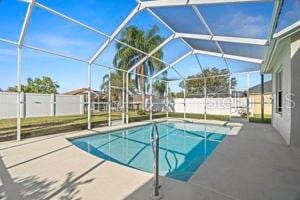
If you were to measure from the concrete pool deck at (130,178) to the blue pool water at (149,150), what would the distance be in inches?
28.1

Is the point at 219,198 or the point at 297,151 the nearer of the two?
the point at 219,198

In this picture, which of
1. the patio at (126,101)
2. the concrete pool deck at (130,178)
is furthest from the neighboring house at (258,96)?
the concrete pool deck at (130,178)

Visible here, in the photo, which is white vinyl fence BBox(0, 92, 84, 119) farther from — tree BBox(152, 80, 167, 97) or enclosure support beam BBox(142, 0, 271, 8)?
enclosure support beam BBox(142, 0, 271, 8)

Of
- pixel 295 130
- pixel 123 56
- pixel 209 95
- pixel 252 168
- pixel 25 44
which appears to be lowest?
pixel 252 168

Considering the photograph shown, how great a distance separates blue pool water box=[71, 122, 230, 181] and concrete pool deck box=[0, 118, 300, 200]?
2.34ft

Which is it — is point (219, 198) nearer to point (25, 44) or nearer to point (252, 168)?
point (252, 168)

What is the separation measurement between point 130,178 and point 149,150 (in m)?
3.29

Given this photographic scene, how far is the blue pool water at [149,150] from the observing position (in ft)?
16.8

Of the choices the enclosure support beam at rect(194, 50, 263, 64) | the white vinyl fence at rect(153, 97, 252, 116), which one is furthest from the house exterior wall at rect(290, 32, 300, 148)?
the white vinyl fence at rect(153, 97, 252, 116)

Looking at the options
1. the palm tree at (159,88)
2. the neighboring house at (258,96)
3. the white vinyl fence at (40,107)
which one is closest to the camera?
the white vinyl fence at (40,107)

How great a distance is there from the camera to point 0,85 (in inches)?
454

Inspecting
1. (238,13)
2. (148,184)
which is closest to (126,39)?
(238,13)

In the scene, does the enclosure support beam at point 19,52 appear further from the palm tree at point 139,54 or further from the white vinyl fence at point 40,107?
the palm tree at point 139,54

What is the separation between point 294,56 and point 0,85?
1353cm
